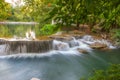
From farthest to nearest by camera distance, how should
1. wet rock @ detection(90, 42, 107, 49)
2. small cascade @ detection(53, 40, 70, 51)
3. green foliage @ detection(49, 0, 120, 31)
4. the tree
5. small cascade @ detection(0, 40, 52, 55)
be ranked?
wet rock @ detection(90, 42, 107, 49), small cascade @ detection(53, 40, 70, 51), small cascade @ detection(0, 40, 52, 55), the tree, green foliage @ detection(49, 0, 120, 31)

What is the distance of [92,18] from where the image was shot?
1.68m

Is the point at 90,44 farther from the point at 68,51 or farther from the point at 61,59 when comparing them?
the point at 61,59

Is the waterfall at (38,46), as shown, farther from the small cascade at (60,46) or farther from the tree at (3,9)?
the tree at (3,9)

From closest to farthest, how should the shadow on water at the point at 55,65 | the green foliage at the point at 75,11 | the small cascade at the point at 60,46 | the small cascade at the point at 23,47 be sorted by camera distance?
the green foliage at the point at 75,11 < the shadow on water at the point at 55,65 < the small cascade at the point at 23,47 < the small cascade at the point at 60,46

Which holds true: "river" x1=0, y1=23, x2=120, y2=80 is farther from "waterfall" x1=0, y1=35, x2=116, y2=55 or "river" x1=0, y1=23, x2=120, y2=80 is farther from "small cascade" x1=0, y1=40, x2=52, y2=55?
"small cascade" x1=0, y1=40, x2=52, y2=55

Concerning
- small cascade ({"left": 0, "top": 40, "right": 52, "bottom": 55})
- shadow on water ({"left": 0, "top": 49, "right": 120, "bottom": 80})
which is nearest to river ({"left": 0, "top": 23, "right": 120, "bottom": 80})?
shadow on water ({"left": 0, "top": 49, "right": 120, "bottom": 80})

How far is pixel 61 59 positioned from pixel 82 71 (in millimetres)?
1776

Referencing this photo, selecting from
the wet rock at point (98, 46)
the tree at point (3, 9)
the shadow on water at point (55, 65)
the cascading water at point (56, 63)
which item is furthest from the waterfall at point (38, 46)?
the tree at point (3, 9)

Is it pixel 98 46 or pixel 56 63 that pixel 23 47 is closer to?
pixel 56 63

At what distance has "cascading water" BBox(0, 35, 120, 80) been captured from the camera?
7273mm

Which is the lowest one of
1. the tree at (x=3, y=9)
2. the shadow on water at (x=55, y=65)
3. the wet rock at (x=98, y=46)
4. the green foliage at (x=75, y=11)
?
the shadow on water at (x=55, y=65)

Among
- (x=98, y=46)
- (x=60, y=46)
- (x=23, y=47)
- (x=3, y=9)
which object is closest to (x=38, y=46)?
(x=23, y=47)

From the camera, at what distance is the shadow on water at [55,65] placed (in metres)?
7.22

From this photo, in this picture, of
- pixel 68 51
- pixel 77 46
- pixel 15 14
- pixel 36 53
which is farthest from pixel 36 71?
pixel 15 14
